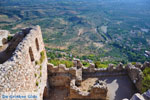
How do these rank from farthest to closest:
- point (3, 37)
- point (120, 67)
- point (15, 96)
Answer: point (120, 67) → point (3, 37) → point (15, 96)

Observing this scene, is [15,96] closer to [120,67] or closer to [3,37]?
[3,37]

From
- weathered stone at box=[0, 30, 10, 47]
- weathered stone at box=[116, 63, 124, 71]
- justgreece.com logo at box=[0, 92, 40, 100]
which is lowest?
weathered stone at box=[116, 63, 124, 71]

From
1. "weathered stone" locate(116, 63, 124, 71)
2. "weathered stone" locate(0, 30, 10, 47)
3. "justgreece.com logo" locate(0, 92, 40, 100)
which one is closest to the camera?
"justgreece.com logo" locate(0, 92, 40, 100)

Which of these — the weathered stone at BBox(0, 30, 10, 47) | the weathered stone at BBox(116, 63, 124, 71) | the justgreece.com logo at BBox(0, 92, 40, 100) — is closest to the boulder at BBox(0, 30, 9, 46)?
the weathered stone at BBox(0, 30, 10, 47)

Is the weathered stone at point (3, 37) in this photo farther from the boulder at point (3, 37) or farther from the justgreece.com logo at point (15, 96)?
the justgreece.com logo at point (15, 96)

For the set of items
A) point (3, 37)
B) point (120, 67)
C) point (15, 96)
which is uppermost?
point (3, 37)

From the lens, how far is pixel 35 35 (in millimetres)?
11648

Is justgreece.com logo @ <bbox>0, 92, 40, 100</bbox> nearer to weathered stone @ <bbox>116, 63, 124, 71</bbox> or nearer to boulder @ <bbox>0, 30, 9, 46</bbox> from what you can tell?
boulder @ <bbox>0, 30, 9, 46</bbox>

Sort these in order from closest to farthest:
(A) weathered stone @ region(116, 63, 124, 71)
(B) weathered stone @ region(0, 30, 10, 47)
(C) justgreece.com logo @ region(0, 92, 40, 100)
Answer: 1. (C) justgreece.com logo @ region(0, 92, 40, 100)
2. (B) weathered stone @ region(0, 30, 10, 47)
3. (A) weathered stone @ region(116, 63, 124, 71)

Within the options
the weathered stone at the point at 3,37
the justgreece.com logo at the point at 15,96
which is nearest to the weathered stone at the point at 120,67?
the justgreece.com logo at the point at 15,96

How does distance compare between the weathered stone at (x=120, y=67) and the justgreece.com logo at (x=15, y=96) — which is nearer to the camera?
the justgreece.com logo at (x=15, y=96)

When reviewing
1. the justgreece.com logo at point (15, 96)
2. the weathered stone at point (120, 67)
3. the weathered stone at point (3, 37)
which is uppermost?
the weathered stone at point (3, 37)

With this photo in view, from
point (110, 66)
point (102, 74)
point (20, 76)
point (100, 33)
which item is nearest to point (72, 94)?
point (102, 74)

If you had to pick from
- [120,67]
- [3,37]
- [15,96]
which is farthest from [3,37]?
[120,67]
